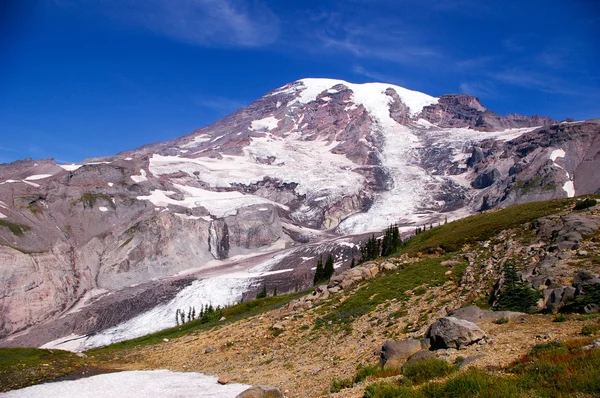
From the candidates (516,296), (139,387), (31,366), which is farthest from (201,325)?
(516,296)

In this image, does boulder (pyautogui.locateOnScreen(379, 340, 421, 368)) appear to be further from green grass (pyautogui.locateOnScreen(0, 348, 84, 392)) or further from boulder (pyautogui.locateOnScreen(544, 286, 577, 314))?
green grass (pyautogui.locateOnScreen(0, 348, 84, 392))

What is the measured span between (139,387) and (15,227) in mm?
145681

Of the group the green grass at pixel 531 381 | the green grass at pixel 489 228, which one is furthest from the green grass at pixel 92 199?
the green grass at pixel 531 381

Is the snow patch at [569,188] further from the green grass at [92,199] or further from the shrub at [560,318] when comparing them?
the green grass at [92,199]

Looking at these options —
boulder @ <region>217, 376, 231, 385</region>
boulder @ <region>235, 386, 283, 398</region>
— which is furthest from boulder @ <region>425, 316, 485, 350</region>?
boulder @ <region>217, 376, 231, 385</region>

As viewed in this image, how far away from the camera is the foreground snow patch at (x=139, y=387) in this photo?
16844 millimetres

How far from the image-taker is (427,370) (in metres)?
10.5

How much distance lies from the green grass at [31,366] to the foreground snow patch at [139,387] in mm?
1853

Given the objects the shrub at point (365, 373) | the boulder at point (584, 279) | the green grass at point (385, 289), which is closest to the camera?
the shrub at point (365, 373)

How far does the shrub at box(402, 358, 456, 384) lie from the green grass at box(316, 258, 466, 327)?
1119cm

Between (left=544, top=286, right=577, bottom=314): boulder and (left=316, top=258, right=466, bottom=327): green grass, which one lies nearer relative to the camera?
(left=544, top=286, right=577, bottom=314): boulder

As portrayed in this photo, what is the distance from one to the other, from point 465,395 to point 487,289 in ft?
39.2

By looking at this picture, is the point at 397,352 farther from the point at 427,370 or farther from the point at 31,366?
the point at 31,366

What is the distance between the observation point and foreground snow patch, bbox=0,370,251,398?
16.8 m
